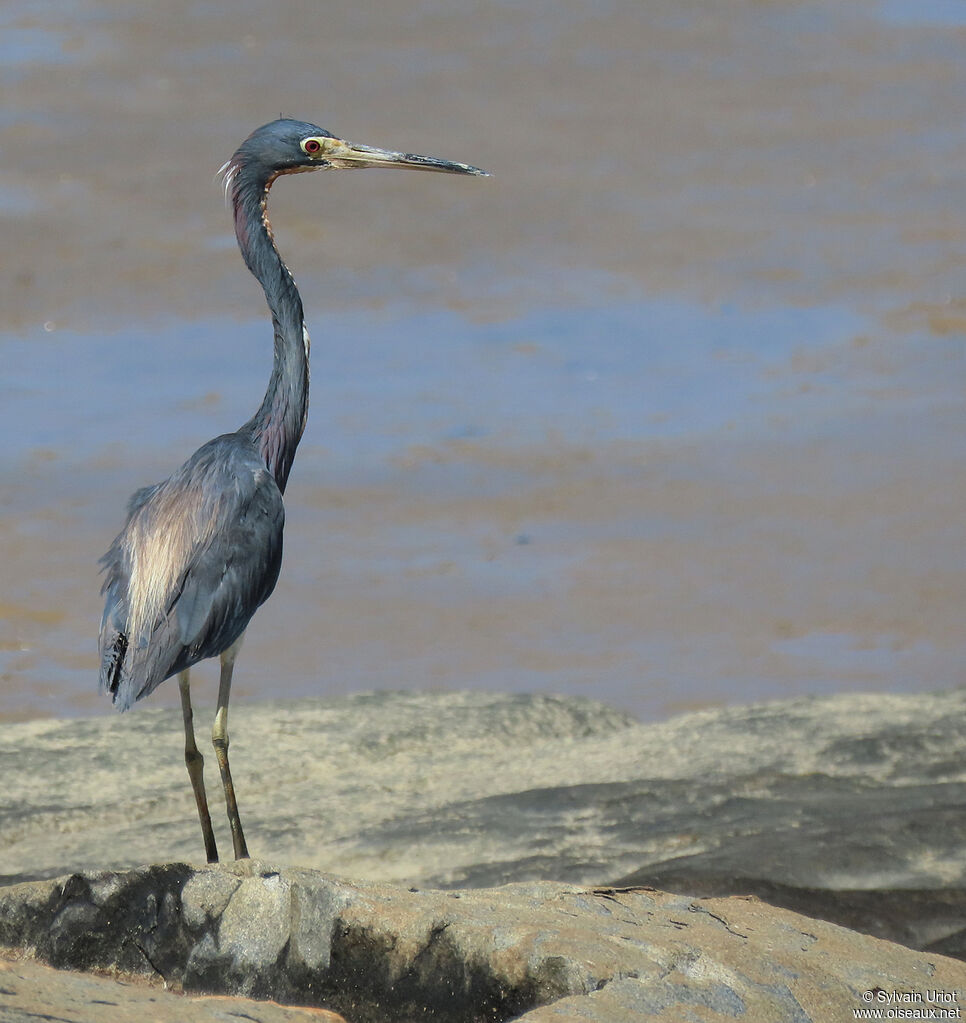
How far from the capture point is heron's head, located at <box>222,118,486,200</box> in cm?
683

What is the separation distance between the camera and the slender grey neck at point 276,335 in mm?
6586

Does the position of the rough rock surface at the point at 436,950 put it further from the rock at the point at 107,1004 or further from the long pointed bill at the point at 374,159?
the long pointed bill at the point at 374,159

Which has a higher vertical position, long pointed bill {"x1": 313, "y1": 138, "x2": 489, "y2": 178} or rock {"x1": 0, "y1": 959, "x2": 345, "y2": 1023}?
long pointed bill {"x1": 313, "y1": 138, "x2": 489, "y2": 178}

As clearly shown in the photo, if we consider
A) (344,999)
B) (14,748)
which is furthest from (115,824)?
(344,999)

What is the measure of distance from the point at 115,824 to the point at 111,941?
404 cm

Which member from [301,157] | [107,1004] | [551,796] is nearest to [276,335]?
[301,157]

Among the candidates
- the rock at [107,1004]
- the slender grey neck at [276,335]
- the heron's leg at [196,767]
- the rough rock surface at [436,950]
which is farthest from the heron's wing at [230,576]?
the rock at [107,1004]

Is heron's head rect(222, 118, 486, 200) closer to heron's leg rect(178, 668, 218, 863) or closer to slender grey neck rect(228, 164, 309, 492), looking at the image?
slender grey neck rect(228, 164, 309, 492)

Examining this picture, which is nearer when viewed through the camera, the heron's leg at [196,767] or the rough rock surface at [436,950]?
the rough rock surface at [436,950]

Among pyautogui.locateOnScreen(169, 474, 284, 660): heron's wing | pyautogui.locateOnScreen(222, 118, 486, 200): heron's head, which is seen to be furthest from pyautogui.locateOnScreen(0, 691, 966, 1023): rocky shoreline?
pyautogui.locateOnScreen(222, 118, 486, 200): heron's head

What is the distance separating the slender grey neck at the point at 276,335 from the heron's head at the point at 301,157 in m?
0.03

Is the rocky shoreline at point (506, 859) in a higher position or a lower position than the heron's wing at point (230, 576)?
lower

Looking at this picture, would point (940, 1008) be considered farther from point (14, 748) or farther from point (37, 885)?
point (14, 748)

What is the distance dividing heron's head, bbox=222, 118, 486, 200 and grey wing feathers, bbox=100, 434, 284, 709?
55.9 inches
